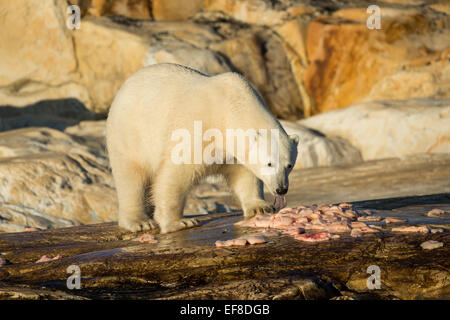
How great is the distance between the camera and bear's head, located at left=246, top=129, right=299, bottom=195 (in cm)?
512

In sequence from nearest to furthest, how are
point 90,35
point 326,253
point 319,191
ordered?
point 326,253, point 319,191, point 90,35

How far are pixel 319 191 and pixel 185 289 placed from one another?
22.4 feet

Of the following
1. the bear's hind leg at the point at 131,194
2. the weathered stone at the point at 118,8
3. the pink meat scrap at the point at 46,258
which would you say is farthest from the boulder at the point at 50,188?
the weathered stone at the point at 118,8

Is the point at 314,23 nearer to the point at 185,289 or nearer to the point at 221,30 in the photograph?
the point at 221,30

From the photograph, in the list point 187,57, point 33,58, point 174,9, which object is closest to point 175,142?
point 187,57

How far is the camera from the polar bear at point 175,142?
5461 mm

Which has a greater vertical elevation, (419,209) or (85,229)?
(419,209)

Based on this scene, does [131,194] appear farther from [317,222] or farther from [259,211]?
[317,222]

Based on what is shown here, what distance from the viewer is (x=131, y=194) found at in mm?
6387

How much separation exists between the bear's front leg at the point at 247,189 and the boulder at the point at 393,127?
7068 millimetres

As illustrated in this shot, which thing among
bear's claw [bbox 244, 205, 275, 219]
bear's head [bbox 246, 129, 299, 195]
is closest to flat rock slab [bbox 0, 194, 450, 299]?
bear's head [bbox 246, 129, 299, 195]

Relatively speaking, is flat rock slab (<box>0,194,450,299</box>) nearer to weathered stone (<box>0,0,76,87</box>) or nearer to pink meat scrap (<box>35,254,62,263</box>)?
pink meat scrap (<box>35,254,62,263</box>)

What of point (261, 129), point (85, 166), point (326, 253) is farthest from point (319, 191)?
point (326, 253)

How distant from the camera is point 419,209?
551cm
